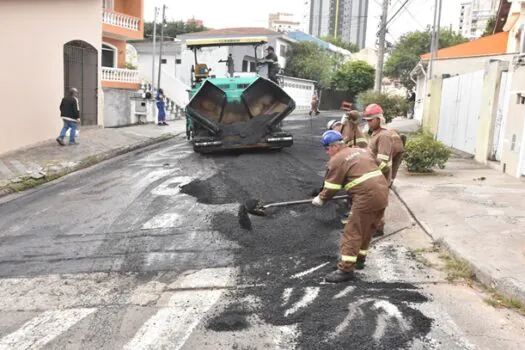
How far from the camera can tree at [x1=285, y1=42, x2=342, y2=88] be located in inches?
1731

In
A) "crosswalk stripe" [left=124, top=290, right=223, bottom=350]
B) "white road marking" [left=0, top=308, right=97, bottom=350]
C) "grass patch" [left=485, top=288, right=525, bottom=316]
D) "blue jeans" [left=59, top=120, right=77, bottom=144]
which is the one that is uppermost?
"blue jeans" [left=59, top=120, right=77, bottom=144]

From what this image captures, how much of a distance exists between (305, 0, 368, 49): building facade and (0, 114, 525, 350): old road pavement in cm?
2058

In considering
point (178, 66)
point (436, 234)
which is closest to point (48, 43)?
point (436, 234)

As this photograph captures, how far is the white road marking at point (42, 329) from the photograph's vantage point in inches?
152

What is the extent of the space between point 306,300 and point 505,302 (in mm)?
1770

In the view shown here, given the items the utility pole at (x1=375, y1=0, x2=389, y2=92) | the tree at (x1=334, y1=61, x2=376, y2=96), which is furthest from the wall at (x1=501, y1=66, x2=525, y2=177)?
the tree at (x1=334, y1=61, x2=376, y2=96)

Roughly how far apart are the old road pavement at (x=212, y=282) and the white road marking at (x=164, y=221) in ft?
0.09

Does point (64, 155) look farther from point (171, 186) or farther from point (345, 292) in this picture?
point (345, 292)

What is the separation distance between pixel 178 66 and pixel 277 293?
35.2 m

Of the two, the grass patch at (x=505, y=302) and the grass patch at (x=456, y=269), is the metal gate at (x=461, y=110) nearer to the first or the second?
the grass patch at (x=456, y=269)

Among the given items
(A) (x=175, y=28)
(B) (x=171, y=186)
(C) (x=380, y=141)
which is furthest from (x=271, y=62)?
(A) (x=175, y=28)

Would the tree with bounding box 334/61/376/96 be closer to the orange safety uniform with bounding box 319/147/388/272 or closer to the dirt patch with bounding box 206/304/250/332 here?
the orange safety uniform with bounding box 319/147/388/272

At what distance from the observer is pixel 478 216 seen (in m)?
7.24

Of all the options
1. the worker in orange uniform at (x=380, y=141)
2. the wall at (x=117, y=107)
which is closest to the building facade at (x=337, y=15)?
the wall at (x=117, y=107)
